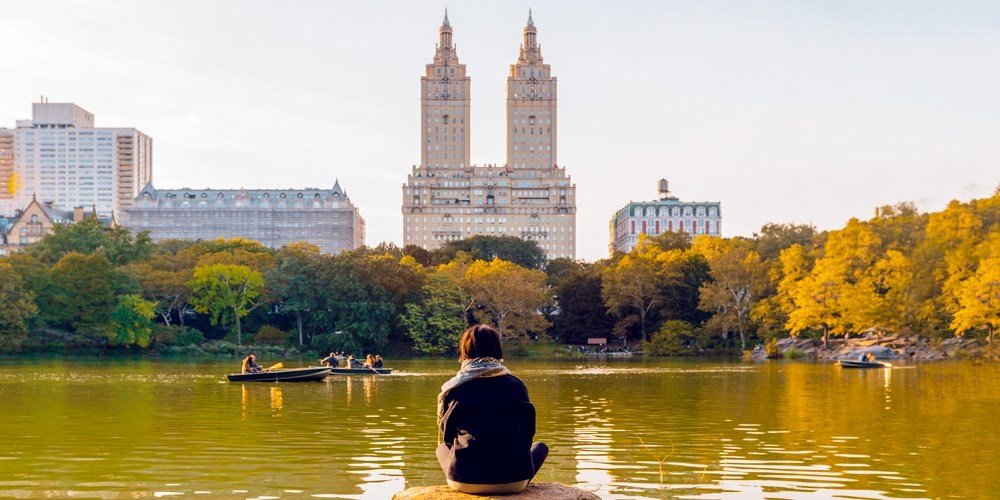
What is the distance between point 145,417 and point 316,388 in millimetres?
11360

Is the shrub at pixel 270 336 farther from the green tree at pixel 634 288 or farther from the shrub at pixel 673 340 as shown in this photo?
the shrub at pixel 673 340

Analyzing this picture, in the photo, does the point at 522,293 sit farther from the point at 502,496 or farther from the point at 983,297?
the point at 502,496

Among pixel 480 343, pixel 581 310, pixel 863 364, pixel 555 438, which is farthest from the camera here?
pixel 581 310

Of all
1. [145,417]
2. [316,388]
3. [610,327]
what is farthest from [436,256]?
[145,417]

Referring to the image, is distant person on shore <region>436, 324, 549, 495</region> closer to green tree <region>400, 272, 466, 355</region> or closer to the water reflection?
the water reflection

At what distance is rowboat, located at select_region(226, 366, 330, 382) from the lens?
125 feet

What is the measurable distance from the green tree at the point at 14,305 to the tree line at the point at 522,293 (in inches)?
3.7

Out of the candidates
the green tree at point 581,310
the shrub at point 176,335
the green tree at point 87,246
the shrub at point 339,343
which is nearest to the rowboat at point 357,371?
the shrub at point 339,343

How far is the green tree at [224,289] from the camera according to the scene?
72.7 meters

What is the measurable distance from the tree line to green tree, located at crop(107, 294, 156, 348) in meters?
0.08

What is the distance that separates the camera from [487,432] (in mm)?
9086

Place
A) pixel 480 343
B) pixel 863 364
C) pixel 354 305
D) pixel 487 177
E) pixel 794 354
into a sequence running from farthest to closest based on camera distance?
pixel 487 177, pixel 354 305, pixel 794 354, pixel 863 364, pixel 480 343

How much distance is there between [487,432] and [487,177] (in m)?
182

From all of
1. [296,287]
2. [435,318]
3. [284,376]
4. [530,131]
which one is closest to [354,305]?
[296,287]
